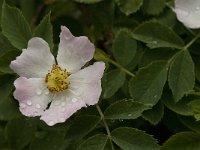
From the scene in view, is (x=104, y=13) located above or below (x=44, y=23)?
below

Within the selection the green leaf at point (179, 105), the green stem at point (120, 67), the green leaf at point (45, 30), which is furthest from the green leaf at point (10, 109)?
the green leaf at point (179, 105)

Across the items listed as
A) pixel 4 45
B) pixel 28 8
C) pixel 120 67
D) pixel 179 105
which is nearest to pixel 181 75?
pixel 179 105

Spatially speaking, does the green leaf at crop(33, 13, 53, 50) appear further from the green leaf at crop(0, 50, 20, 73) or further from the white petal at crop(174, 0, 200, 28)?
the white petal at crop(174, 0, 200, 28)

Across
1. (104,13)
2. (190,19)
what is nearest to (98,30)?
(104,13)

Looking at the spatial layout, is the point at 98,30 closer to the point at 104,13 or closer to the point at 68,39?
the point at 104,13

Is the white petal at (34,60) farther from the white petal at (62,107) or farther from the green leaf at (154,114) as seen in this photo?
the green leaf at (154,114)

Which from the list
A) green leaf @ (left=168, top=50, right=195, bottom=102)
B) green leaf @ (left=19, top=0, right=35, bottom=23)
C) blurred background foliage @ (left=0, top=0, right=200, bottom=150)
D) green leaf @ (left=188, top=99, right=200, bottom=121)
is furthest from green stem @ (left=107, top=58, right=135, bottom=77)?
green leaf @ (left=19, top=0, right=35, bottom=23)

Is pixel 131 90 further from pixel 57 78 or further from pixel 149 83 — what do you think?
pixel 57 78
